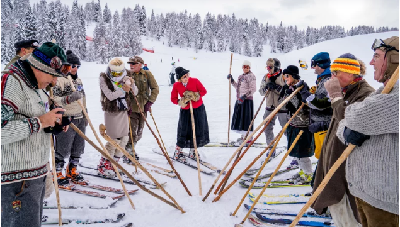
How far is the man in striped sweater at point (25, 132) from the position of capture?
1.62 metres

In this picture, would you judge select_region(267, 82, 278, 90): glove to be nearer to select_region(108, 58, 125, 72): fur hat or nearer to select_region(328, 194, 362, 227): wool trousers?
select_region(108, 58, 125, 72): fur hat

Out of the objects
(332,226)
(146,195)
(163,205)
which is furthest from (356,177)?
(146,195)

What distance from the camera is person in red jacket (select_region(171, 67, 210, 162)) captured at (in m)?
4.58

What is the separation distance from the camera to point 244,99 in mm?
5691

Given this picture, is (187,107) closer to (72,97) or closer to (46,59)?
(72,97)

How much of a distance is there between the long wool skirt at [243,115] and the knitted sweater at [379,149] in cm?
424

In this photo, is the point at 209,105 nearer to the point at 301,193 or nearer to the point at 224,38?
the point at 301,193

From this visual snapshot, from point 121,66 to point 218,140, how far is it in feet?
10.9

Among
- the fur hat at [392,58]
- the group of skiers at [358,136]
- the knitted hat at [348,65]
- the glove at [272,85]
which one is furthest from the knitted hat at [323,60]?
the glove at [272,85]

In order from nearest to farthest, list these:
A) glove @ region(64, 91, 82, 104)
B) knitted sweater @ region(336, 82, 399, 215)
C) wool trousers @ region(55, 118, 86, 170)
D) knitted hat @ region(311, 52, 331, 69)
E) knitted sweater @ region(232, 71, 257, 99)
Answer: knitted sweater @ region(336, 82, 399, 215)
knitted hat @ region(311, 52, 331, 69)
glove @ region(64, 91, 82, 104)
wool trousers @ region(55, 118, 86, 170)
knitted sweater @ region(232, 71, 257, 99)

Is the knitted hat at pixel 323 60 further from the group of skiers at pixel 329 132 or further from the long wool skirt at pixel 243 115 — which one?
the long wool skirt at pixel 243 115

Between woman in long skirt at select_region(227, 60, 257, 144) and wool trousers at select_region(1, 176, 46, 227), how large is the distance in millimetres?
4447

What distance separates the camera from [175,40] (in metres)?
66.7

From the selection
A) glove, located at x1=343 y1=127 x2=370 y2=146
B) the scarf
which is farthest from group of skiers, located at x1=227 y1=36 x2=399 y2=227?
the scarf
